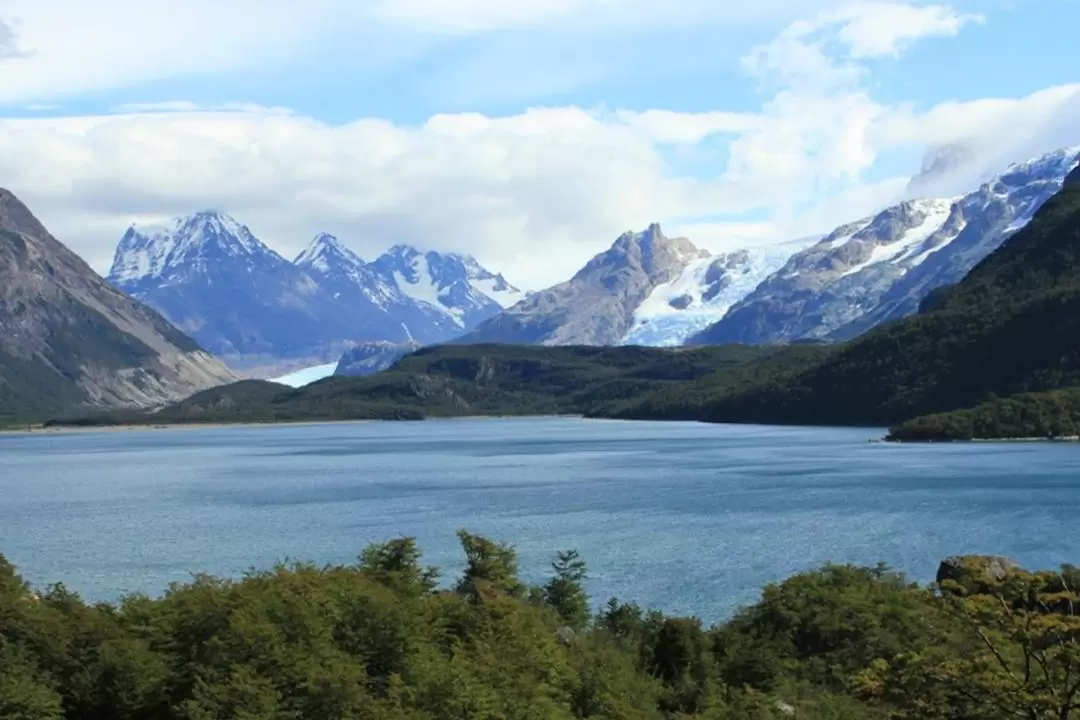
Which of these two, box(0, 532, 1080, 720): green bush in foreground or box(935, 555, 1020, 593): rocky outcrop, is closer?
box(0, 532, 1080, 720): green bush in foreground

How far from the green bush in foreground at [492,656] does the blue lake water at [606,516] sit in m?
19.8

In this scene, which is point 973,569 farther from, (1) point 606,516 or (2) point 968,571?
(1) point 606,516

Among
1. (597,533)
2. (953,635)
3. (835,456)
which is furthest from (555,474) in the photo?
(953,635)

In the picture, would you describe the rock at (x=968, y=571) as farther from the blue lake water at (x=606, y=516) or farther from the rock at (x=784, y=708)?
the blue lake water at (x=606, y=516)

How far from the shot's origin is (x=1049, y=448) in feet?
601

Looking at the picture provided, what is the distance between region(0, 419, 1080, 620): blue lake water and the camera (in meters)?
82.2

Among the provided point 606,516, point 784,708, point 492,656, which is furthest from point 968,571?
point 606,516

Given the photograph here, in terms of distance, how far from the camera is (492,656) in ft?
118

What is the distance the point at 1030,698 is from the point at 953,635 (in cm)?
796

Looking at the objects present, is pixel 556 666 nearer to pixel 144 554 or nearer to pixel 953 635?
pixel 953 635

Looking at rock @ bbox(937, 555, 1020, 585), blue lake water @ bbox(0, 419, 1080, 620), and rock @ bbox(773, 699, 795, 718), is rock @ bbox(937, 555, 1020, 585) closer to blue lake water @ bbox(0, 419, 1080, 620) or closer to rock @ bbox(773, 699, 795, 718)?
rock @ bbox(773, 699, 795, 718)

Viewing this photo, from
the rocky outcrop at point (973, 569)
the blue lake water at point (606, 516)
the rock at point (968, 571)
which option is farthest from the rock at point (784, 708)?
the blue lake water at point (606, 516)

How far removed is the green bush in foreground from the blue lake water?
19757mm

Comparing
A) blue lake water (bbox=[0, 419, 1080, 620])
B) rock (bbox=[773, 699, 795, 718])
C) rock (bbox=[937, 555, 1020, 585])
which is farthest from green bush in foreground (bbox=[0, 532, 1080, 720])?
blue lake water (bbox=[0, 419, 1080, 620])
